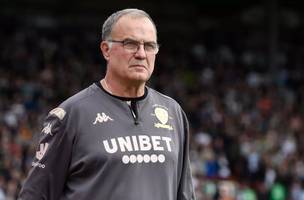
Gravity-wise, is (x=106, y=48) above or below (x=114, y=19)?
below

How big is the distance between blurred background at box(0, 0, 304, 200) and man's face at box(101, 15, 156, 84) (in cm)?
760

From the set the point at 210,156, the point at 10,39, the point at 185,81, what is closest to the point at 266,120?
the point at 185,81

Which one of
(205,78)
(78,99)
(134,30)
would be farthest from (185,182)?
(205,78)

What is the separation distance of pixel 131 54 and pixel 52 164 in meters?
0.56

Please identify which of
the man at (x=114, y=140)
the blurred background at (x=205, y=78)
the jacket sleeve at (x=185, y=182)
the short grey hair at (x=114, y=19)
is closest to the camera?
the man at (x=114, y=140)

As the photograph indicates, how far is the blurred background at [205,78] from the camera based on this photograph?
14.8 meters

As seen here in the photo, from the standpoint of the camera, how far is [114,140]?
3.66m

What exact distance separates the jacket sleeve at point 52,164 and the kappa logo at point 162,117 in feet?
1.32

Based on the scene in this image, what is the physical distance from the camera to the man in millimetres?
3635

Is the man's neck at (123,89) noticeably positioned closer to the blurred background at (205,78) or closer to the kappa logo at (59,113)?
the kappa logo at (59,113)

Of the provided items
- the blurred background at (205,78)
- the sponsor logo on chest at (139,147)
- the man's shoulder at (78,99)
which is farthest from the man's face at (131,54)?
the blurred background at (205,78)

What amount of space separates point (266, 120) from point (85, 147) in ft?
50.0

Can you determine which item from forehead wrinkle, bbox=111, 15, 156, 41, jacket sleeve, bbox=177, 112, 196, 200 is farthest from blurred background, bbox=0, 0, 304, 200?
forehead wrinkle, bbox=111, 15, 156, 41

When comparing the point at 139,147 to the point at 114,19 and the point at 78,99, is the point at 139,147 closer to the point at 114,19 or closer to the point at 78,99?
the point at 78,99
